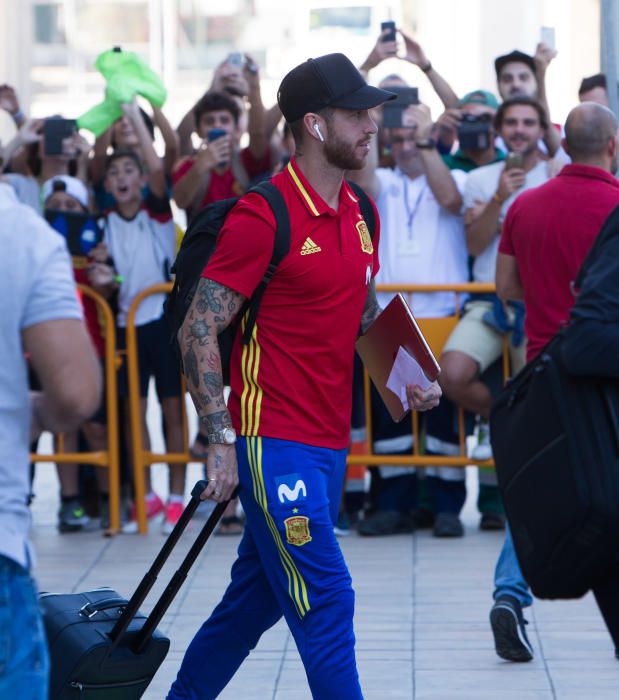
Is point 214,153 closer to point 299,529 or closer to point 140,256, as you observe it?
point 140,256

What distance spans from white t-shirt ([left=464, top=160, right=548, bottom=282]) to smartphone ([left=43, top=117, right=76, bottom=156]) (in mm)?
2510

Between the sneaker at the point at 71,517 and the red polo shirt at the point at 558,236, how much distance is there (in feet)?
12.2

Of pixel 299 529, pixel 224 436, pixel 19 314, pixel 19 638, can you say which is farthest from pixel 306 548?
pixel 19 314

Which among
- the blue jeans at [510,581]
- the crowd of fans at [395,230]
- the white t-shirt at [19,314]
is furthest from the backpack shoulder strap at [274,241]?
the crowd of fans at [395,230]

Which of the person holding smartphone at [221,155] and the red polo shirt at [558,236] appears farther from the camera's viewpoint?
the person holding smartphone at [221,155]

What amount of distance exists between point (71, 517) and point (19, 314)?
18.1 feet

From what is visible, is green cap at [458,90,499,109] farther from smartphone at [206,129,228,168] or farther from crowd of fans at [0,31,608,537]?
smartphone at [206,129,228,168]

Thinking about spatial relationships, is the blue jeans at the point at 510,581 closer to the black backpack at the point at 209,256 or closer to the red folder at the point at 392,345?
the red folder at the point at 392,345

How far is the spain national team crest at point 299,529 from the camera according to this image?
3.95 meters

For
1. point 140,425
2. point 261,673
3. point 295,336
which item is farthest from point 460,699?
point 140,425

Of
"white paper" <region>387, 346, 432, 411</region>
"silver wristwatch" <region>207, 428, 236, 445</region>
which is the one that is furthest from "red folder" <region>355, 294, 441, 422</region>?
"silver wristwatch" <region>207, 428, 236, 445</region>

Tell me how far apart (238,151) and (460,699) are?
166 inches

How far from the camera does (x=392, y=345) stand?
4.48 metres

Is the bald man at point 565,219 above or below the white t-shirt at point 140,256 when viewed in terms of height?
above
